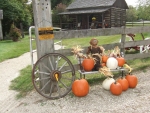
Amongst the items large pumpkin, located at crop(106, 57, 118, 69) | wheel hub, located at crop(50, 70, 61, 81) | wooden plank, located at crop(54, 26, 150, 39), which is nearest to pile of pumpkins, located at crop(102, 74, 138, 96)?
large pumpkin, located at crop(106, 57, 118, 69)

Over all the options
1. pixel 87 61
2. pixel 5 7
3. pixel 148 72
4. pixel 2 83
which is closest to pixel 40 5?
pixel 87 61

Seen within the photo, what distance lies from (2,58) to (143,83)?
18.6ft

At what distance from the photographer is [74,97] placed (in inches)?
145

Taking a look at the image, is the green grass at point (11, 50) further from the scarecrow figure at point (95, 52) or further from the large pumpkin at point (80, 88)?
the large pumpkin at point (80, 88)

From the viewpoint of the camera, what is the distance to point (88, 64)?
3.88 metres

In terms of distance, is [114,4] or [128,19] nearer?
[114,4]

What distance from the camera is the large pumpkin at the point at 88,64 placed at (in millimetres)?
3875

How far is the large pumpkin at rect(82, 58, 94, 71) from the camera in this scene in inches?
153

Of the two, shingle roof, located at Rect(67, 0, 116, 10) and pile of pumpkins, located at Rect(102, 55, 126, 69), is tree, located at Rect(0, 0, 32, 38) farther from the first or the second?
pile of pumpkins, located at Rect(102, 55, 126, 69)

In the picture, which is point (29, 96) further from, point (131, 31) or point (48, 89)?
point (131, 31)

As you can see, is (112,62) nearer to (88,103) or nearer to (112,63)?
(112,63)

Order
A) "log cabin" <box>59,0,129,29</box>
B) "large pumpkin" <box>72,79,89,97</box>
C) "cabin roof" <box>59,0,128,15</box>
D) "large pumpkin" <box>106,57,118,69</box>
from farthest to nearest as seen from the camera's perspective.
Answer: "cabin roof" <box>59,0,128,15</box> < "log cabin" <box>59,0,129,29</box> < "large pumpkin" <box>106,57,118,69</box> < "large pumpkin" <box>72,79,89,97</box>

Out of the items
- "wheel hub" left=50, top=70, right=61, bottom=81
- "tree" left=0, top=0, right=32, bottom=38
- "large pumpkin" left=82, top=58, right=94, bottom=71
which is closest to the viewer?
"wheel hub" left=50, top=70, right=61, bottom=81

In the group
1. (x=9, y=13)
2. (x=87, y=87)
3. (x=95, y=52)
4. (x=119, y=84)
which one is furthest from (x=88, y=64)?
(x=9, y=13)
